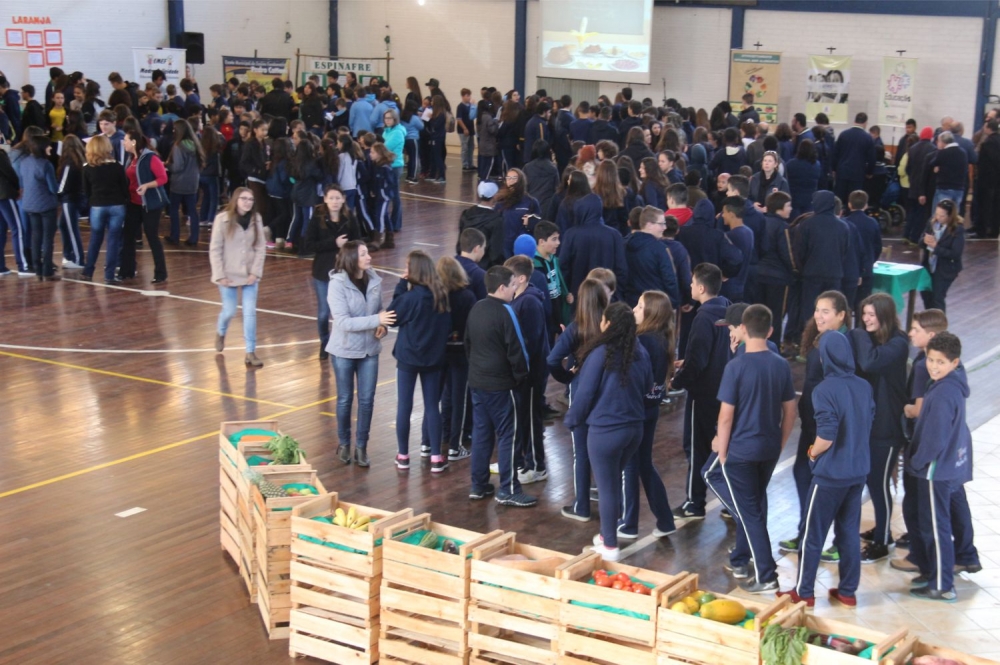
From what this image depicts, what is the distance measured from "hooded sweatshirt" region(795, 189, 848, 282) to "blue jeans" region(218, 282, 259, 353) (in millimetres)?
4844

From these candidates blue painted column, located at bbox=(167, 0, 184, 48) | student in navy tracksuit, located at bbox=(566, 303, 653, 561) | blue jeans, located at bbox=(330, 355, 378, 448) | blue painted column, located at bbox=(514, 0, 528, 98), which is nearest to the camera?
student in navy tracksuit, located at bbox=(566, 303, 653, 561)

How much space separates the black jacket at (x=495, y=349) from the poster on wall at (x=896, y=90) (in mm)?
17166

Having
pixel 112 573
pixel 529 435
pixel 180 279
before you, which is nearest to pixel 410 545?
pixel 112 573

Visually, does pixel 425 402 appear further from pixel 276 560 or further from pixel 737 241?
pixel 737 241

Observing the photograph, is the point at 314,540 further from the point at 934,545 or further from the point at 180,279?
the point at 180,279

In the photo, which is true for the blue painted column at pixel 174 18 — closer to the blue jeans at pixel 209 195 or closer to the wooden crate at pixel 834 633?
the blue jeans at pixel 209 195

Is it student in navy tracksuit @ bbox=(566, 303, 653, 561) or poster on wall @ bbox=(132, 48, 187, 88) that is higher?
poster on wall @ bbox=(132, 48, 187, 88)

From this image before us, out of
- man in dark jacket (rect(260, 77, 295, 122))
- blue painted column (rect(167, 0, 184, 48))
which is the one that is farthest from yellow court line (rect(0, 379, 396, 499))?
blue painted column (rect(167, 0, 184, 48))

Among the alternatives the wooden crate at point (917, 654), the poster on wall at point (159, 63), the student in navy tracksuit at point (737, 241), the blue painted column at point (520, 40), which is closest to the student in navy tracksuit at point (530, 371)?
the student in navy tracksuit at point (737, 241)

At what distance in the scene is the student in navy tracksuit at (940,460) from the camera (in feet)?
19.4

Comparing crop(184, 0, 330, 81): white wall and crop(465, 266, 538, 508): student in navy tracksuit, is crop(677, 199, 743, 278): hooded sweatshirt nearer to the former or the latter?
crop(465, 266, 538, 508): student in navy tracksuit

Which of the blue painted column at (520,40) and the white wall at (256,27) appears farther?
the blue painted column at (520,40)

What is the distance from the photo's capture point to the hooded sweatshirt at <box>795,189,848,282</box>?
10.2 metres

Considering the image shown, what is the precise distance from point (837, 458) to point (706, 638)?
4.86 ft
